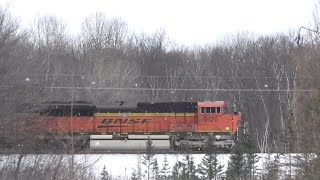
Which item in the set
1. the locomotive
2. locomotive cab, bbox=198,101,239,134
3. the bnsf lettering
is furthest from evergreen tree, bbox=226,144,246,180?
the bnsf lettering

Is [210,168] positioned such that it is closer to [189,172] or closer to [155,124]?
[189,172]

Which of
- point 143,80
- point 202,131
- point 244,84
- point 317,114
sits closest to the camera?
point 317,114

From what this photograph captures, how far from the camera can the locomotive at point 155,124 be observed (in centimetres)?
2904

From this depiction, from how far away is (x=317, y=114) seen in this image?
34.5 feet

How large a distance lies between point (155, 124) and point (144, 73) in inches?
902

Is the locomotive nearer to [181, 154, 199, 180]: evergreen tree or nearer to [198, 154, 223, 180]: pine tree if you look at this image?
[198, 154, 223, 180]: pine tree

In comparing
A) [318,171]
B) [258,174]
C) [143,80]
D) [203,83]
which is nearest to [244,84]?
[203,83]

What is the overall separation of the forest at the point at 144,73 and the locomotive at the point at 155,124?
57.0 inches

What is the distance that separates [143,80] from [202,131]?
2081cm

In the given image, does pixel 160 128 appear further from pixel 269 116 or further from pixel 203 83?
pixel 203 83

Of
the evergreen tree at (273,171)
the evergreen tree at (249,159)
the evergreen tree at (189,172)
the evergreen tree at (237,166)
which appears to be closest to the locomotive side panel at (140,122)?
the evergreen tree at (249,159)

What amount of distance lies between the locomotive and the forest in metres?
1.45

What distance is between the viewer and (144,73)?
172ft

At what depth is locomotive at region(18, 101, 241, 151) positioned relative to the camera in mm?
29042
